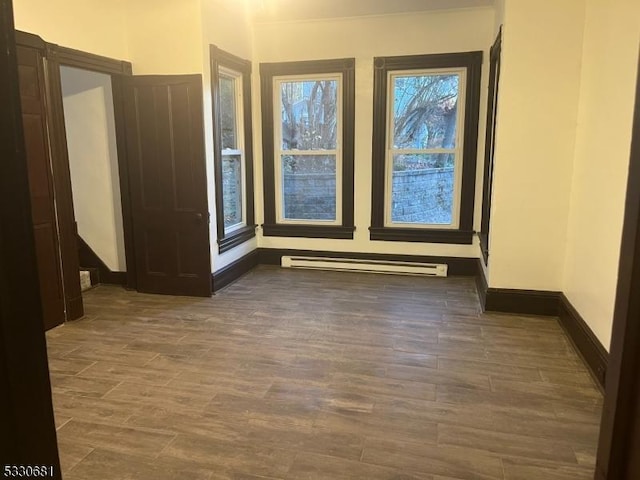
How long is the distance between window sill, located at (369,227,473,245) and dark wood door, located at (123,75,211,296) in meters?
1.98

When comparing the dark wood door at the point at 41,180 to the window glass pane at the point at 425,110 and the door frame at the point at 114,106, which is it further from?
the window glass pane at the point at 425,110

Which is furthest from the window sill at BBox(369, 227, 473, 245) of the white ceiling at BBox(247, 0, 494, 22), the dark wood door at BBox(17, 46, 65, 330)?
the dark wood door at BBox(17, 46, 65, 330)

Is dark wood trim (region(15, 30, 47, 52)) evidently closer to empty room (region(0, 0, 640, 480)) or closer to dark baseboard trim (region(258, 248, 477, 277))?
empty room (region(0, 0, 640, 480))

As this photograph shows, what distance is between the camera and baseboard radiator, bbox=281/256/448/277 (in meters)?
5.29

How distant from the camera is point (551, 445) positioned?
7.53ft

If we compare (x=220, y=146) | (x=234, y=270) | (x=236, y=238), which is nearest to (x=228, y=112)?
(x=220, y=146)

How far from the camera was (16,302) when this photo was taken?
83 centimetres

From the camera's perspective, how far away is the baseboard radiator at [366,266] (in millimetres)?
5289

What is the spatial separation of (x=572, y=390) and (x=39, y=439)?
281 cm

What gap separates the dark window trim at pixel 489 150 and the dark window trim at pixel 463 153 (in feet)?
0.47

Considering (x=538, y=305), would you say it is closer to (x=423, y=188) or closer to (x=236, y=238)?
(x=423, y=188)

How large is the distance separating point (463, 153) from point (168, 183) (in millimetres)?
3005

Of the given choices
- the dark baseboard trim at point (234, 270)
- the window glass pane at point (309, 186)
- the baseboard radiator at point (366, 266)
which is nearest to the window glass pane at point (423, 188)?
the baseboard radiator at point (366, 266)

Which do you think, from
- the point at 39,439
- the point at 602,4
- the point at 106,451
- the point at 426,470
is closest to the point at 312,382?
the point at 426,470
